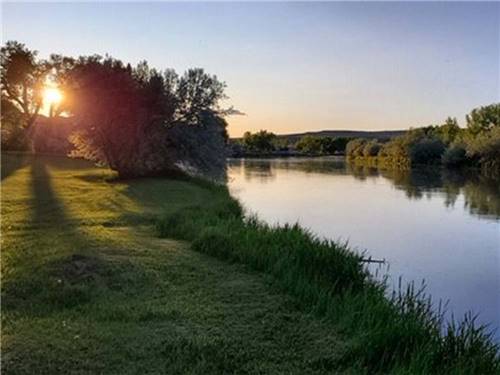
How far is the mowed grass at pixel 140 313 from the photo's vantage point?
4.55 meters

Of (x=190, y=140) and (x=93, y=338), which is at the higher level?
(x=190, y=140)

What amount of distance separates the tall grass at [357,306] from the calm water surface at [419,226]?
2116 millimetres

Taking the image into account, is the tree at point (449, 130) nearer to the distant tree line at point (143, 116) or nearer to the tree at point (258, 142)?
the tree at point (258, 142)

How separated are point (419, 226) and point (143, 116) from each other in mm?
13510

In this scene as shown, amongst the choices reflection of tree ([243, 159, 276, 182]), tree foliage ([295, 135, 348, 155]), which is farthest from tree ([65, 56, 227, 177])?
tree foliage ([295, 135, 348, 155])

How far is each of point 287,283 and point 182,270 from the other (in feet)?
5.08

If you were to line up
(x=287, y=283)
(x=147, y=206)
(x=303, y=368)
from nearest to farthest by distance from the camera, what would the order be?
(x=303, y=368)
(x=287, y=283)
(x=147, y=206)

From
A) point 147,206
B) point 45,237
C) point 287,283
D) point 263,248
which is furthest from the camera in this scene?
point 147,206

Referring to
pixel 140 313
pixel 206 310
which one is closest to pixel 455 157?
pixel 206 310

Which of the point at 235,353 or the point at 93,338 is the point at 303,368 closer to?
the point at 235,353

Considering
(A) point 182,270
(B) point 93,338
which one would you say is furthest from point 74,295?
(A) point 182,270

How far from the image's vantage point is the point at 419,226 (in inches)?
726

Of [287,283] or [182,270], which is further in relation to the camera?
[182,270]

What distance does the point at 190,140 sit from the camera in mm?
26250
